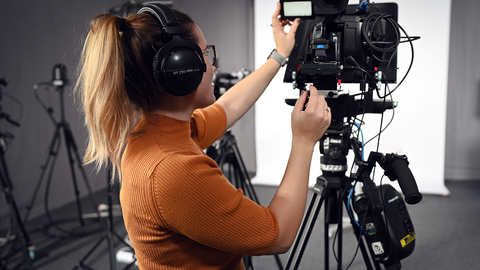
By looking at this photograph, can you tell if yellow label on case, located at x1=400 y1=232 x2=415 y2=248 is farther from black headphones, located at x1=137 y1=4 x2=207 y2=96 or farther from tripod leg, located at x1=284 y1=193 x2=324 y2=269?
black headphones, located at x1=137 y1=4 x2=207 y2=96

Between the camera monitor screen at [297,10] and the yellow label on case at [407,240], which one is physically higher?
the camera monitor screen at [297,10]

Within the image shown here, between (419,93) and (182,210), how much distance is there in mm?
3367

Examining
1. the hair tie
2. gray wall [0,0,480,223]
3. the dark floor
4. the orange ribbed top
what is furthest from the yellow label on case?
gray wall [0,0,480,223]

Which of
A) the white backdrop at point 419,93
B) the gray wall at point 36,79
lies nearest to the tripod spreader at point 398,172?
the white backdrop at point 419,93

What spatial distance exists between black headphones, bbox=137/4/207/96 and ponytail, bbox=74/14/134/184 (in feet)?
0.25

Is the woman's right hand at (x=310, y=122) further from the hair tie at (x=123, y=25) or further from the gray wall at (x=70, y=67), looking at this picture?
the gray wall at (x=70, y=67)

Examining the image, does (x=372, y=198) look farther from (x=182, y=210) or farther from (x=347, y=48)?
(x=182, y=210)

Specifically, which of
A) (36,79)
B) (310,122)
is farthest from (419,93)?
(36,79)

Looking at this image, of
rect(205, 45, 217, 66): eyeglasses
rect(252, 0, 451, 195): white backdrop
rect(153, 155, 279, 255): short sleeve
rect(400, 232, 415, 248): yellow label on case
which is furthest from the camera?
rect(252, 0, 451, 195): white backdrop

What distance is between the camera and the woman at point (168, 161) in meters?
0.64

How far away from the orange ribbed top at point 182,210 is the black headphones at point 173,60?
0.39ft

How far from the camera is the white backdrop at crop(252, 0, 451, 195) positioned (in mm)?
3248

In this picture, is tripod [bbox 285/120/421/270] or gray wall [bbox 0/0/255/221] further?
gray wall [bbox 0/0/255/221]

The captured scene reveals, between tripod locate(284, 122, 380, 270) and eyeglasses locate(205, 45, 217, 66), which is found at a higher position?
eyeglasses locate(205, 45, 217, 66)
